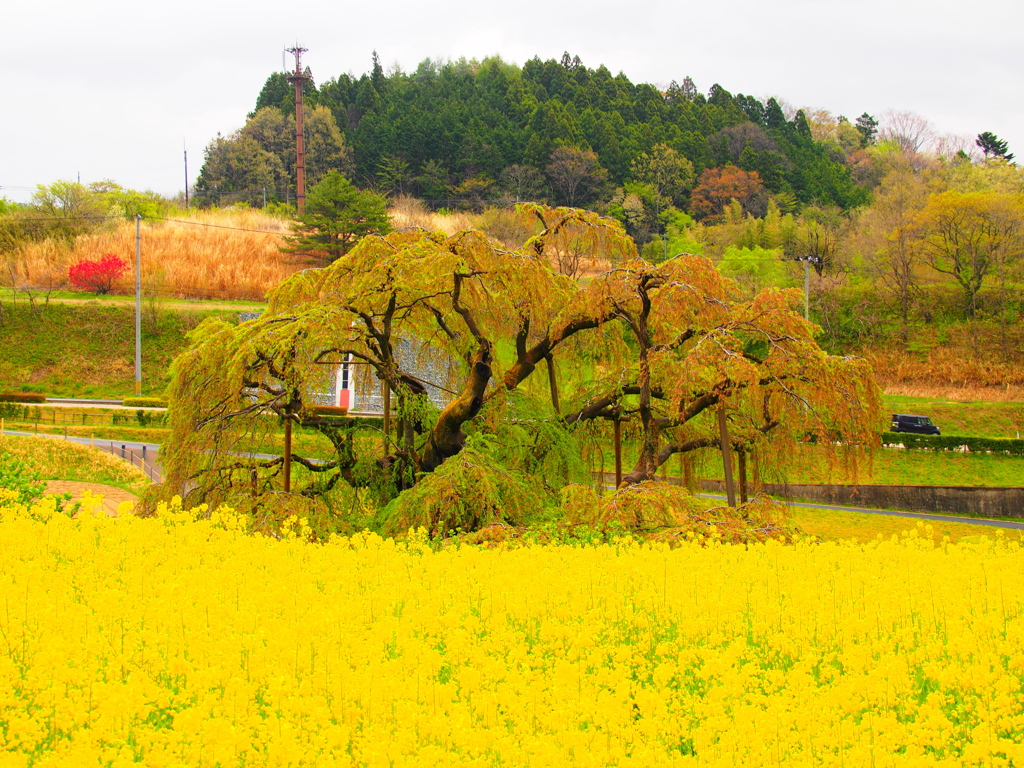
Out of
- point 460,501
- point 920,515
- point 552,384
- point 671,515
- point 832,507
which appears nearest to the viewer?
point 671,515

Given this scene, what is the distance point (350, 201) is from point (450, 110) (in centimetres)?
3968

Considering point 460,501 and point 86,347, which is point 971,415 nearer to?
point 460,501

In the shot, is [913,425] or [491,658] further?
[913,425]

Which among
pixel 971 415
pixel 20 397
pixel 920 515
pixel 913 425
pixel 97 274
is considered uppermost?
pixel 97 274

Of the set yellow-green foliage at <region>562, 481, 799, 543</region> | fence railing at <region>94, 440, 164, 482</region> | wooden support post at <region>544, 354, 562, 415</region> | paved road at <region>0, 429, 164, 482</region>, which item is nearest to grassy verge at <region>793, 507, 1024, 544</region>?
wooden support post at <region>544, 354, 562, 415</region>

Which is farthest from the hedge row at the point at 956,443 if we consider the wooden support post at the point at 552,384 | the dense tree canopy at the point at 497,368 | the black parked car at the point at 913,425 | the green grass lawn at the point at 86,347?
the green grass lawn at the point at 86,347

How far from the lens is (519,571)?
25.9 feet

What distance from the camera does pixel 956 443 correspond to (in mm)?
32438

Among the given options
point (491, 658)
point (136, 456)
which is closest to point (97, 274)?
point (136, 456)

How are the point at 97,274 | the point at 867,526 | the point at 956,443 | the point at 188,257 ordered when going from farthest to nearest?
the point at 188,257 → the point at 97,274 → the point at 956,443 → the point at 867,526

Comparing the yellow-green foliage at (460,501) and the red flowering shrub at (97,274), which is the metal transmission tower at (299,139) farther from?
the yellow-green foliage at (460,501)

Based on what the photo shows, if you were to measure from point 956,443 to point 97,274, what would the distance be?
5008 cm

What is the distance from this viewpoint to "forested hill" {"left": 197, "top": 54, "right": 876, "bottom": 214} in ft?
265

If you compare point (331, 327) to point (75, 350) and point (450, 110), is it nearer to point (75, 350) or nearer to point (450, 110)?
point (75, 350)
